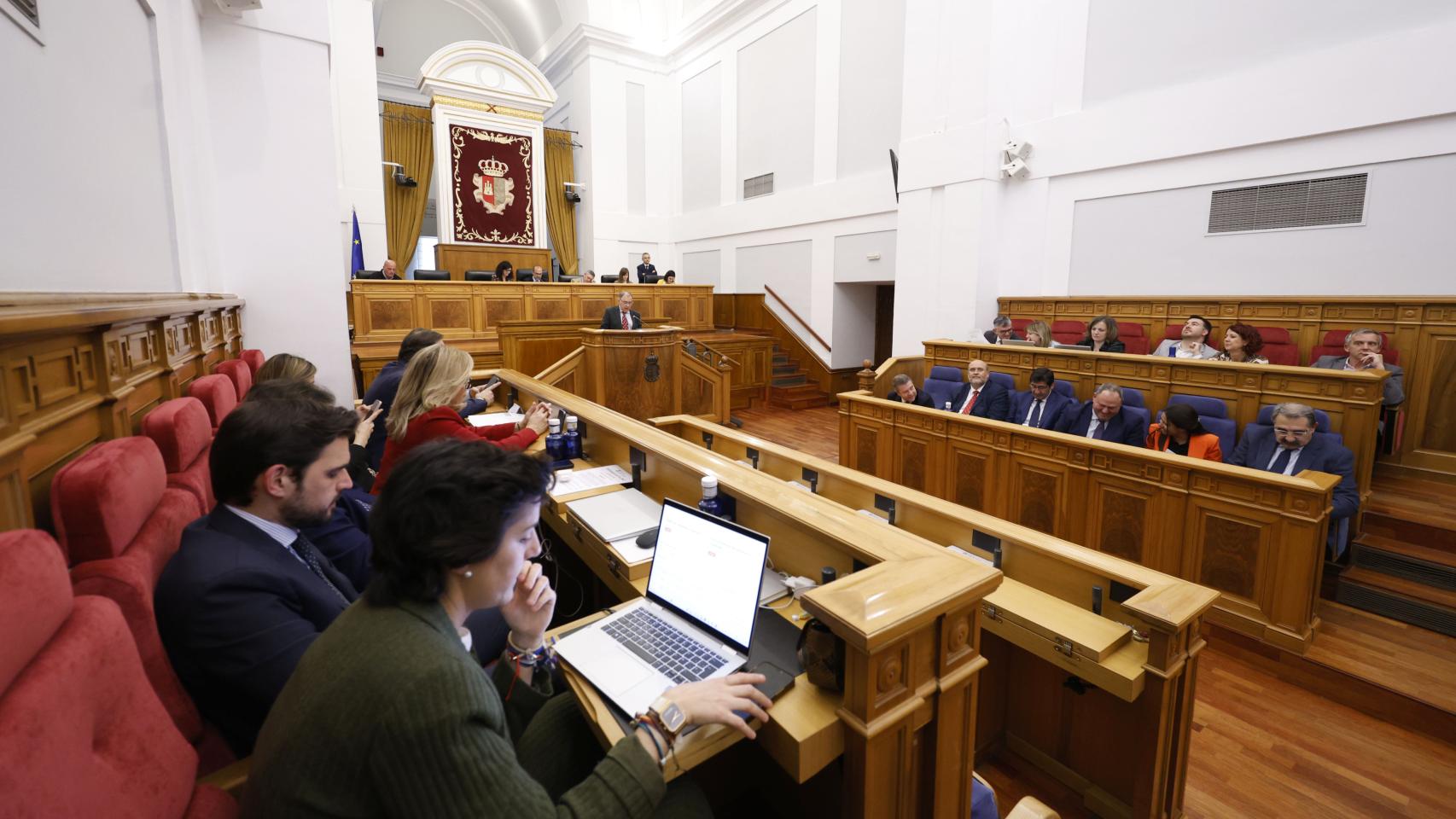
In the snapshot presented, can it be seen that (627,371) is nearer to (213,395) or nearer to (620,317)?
(620,317)

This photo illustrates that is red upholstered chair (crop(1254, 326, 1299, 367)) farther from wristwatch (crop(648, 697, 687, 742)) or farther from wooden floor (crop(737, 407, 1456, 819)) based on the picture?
wristwatch (crop(648, 697, 687, 742))

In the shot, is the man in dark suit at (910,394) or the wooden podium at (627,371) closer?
the man in dark suit at (910,394)

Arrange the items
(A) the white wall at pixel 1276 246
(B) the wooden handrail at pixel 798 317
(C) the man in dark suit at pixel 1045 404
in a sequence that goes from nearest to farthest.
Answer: (C) the man in dark suit at pixel 1045 404, (A) the white wall at pixel 1276 246, (B) the wooden handrail at pixel 798 317

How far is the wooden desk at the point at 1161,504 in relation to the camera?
2.85 meters

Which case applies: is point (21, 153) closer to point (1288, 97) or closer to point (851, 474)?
point (851, 474)

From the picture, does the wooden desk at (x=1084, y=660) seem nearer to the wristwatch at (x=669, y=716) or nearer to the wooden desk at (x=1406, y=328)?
the wristwatch at (x=669, y=716)

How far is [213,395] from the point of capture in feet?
6.96

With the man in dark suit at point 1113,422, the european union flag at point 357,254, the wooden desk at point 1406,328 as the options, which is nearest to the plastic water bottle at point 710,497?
the man in dark suit at point 1113,422

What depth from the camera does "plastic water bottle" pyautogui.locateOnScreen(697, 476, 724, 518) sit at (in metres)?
1.94

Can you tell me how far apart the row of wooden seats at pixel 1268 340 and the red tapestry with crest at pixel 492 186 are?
8735mm

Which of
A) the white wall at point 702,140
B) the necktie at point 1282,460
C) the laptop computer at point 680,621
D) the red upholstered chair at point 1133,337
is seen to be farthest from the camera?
the white wall at point 702,140

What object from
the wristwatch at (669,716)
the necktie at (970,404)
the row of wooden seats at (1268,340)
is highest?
the row of wooden seats at (1268,340)

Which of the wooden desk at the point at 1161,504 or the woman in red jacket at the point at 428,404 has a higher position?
the woman in red jacket at the point at 428,404

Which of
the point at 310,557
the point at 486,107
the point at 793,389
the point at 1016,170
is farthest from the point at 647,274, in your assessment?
the point at 310,557
